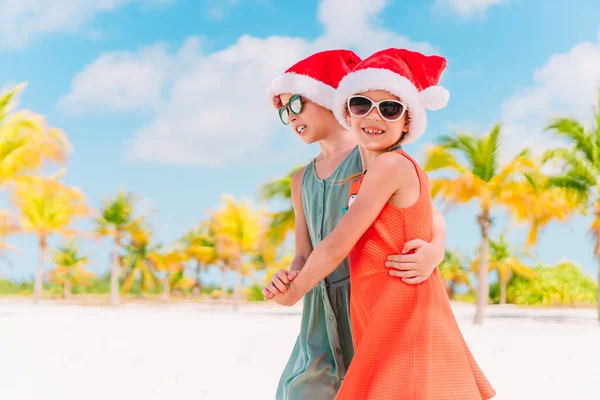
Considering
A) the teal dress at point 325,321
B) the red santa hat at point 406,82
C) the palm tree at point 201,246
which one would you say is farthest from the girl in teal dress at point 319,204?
the palm tree at point 201,246

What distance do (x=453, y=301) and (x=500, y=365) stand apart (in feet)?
65.7

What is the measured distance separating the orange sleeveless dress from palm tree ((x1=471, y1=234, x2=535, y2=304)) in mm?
24565

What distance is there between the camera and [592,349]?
10.6 metres

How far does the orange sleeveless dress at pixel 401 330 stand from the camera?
1.69 metres

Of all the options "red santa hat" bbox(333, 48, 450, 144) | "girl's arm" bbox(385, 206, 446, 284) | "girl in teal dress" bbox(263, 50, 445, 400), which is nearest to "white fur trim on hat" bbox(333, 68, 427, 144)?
"red santa hat" bbox(333, 48, 450, 144)

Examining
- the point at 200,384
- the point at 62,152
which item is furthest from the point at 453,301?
the point at 200,384

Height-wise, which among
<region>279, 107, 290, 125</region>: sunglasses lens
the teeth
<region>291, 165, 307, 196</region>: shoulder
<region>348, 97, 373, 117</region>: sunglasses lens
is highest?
<region>279, 107, 290, 125</region>: sunglasses lens

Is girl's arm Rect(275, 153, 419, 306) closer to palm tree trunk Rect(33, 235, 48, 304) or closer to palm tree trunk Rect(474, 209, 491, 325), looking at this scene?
palm tree trunk Rect(474, 209, 491, 325)

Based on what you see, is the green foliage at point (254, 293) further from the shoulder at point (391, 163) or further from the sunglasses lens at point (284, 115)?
the shoulder at point (391, 163)

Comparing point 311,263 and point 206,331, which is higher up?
point 311,263

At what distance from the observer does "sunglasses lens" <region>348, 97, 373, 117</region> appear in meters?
1.94

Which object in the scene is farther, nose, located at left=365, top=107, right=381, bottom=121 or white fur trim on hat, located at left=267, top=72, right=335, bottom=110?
white fur trim on hat, located at left=267, top=72, right=335, bottom=110

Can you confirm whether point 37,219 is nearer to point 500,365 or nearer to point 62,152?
point 62,152

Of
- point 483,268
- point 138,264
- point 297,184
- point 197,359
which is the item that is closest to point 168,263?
point 138,264
